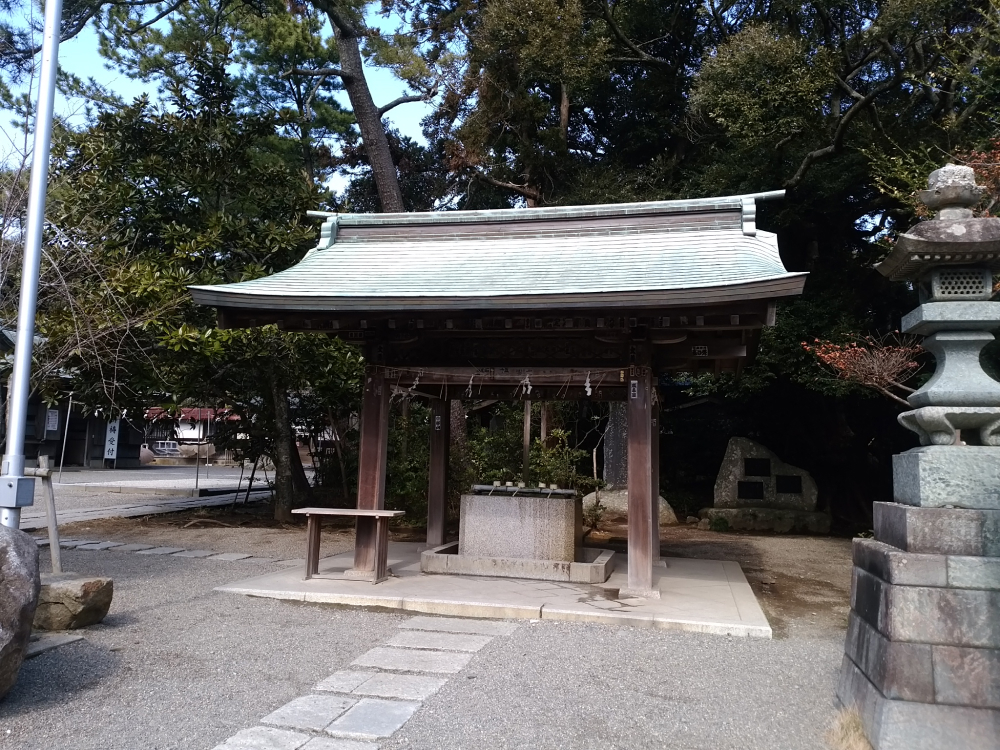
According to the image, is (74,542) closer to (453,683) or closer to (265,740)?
(453,683)

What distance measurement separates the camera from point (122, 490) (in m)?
18.8

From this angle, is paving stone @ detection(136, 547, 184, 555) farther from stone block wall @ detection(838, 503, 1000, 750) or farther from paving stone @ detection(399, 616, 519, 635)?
stone block wall @ detection(838, 503, 1000, 750)

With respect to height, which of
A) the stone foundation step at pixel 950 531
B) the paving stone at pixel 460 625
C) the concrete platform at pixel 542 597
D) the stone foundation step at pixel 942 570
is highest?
the stone foundation step at pixel 950 531

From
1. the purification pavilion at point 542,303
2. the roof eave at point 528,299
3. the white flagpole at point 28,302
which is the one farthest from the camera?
the purification pavilion at point 542,303

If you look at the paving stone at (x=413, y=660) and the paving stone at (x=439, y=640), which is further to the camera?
the paving stone at (x=439, y=640)

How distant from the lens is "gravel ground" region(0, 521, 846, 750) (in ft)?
12.4

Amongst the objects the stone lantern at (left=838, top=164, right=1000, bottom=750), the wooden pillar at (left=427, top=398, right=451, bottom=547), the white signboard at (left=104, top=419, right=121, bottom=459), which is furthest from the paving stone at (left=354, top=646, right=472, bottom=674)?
the white signboard at (left=104, top=419, right=121, bottom=459)

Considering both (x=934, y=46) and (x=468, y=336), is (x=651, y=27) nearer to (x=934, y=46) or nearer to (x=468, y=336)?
(x=934, y=46)

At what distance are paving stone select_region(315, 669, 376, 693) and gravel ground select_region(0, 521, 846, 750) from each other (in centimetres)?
10

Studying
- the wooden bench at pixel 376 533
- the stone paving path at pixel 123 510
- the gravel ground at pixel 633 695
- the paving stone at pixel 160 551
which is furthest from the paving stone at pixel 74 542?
the gravel ground at pixel 633 695

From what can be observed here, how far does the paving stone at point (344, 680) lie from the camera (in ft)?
14.6

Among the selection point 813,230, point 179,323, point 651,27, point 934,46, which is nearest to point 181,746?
point 179,323

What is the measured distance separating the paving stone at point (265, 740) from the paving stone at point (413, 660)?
123cm

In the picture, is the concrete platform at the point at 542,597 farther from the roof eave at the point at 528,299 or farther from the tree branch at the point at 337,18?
the tree branch at the point at 337,18
